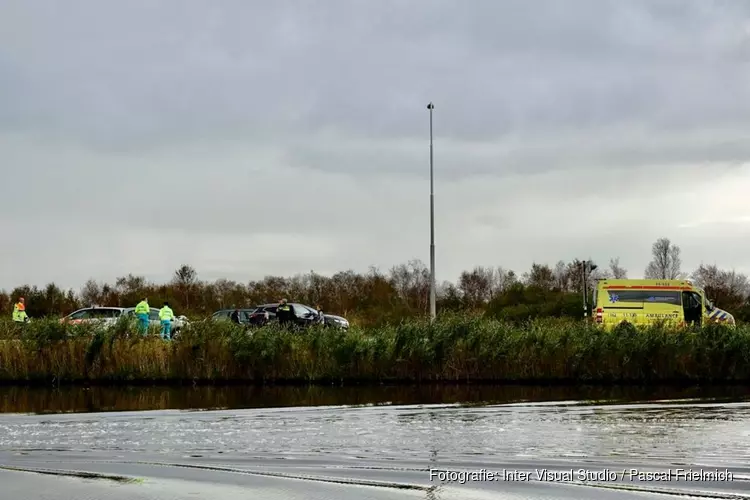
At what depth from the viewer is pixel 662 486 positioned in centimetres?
892

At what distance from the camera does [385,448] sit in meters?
12.0

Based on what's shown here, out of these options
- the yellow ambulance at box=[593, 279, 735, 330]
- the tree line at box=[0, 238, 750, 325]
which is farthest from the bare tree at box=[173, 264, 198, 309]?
the yellow ambulance at box=[593, 279, 735, 330]

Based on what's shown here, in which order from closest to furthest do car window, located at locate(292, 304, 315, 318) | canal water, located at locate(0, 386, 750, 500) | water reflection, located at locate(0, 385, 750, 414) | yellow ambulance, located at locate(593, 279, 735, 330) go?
canal water, located at locate(0, 386, 750, 500) < water reflection, located at locate(0, 385, 750, 414) < yellow ambulance, located at locate(593, 279, 735, 330) < car window, located at locate(292, 304, 315, 318)

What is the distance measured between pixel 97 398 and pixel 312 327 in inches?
312

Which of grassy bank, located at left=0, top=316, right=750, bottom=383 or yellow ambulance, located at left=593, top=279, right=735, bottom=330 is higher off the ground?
yellow ambulance, located at left=593, top=279, right=735, bottom=330

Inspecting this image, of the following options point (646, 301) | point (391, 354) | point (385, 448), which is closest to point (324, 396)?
point (391, 354)

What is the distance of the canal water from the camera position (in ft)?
29.7

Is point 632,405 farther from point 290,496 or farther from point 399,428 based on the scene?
point 290,496

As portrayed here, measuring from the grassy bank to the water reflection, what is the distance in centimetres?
147

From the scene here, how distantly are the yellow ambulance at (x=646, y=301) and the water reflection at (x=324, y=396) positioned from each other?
47.7ft

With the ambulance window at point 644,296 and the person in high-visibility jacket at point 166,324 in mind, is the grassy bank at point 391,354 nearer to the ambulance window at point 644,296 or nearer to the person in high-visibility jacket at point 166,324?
the person in high-visibility jacket at point 166,324

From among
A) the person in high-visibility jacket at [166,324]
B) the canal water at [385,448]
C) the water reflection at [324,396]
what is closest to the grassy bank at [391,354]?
the person in high-visibility jacket at [166,324]

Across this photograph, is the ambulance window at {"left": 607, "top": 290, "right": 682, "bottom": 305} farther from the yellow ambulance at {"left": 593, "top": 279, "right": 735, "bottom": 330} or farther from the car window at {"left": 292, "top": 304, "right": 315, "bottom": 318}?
the car window at {"left": 292, "top": 304, "right": 315, "bottom": 318}

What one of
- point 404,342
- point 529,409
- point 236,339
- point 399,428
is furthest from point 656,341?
point 399,428
